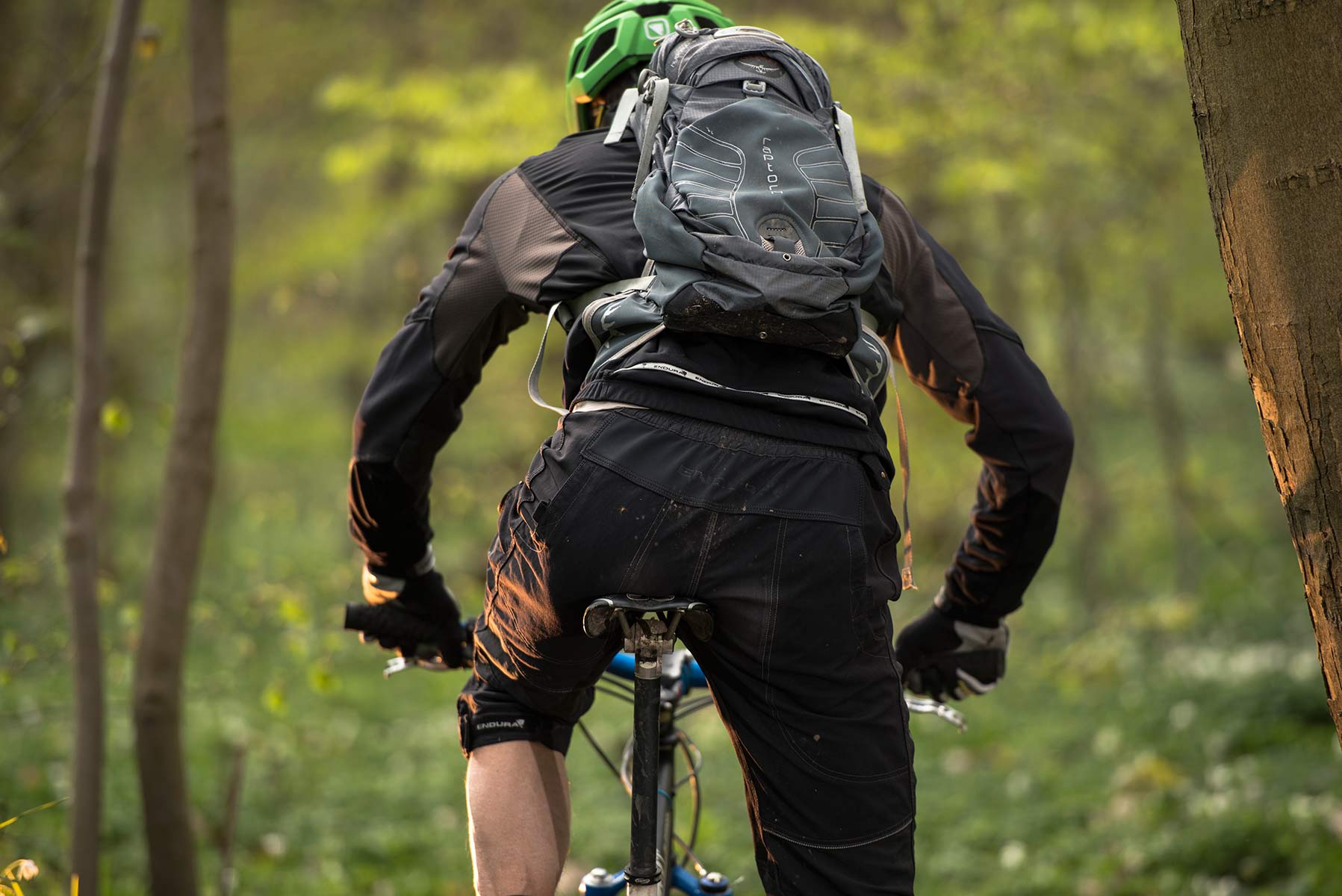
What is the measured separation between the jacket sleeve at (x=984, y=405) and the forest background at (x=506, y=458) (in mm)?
2559

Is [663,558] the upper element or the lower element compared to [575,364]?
lower

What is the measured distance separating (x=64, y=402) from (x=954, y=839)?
16.8ft

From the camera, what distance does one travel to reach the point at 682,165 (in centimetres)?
205

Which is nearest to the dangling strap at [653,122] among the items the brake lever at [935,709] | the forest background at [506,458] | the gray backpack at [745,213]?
the gray backpack at [745,213]

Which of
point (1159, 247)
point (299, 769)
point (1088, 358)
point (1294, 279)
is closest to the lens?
point (1294, 279)

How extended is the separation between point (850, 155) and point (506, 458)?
9.59m

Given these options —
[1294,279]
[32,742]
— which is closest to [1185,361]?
[32,742]

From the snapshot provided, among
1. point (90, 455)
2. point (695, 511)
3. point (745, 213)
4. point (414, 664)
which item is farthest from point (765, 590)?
point (90, 455)

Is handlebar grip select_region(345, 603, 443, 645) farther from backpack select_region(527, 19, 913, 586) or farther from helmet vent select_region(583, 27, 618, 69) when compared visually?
helmet vent select_region(583, 27, 618, 69)

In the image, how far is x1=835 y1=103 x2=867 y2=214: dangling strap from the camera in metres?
2.12

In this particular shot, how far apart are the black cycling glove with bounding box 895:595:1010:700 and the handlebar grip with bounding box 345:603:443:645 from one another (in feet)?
3.68

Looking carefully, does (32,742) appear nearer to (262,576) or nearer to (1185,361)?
(262,576)

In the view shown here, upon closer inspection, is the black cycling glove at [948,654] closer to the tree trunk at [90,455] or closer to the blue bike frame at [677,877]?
the blue bike frame at [677,877]

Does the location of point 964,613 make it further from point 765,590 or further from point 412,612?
point 412,612
